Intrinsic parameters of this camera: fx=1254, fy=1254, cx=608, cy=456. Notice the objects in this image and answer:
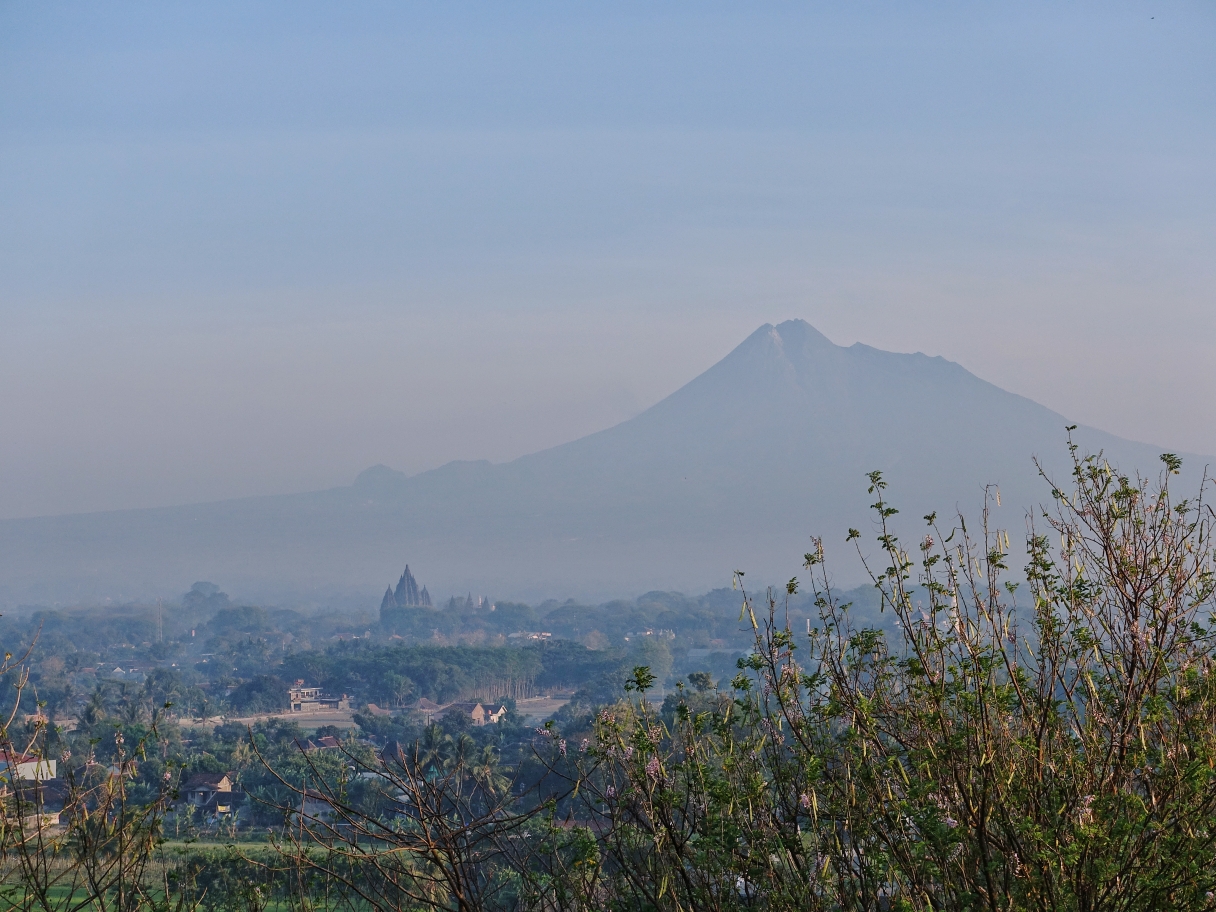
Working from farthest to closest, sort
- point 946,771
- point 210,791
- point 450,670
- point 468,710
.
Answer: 1. point 450,670
2. point 468,710
3. point 210,791
4. point 946,771

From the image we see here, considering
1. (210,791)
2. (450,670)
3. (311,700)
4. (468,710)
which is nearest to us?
(210,791)

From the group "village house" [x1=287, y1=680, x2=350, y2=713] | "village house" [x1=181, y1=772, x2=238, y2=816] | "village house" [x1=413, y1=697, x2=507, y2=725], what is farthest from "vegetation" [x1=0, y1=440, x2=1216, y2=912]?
"village house" [x1=287, y1=680, x2=350, y2=713]

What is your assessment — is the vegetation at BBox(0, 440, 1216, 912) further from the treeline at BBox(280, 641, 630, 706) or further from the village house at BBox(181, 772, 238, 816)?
the treeline at BBox(280, 641, 630, 706)

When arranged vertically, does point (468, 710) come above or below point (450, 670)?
below

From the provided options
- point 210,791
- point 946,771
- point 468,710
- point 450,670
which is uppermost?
point 946,771

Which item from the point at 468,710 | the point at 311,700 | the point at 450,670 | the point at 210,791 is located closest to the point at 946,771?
the point at 210,791

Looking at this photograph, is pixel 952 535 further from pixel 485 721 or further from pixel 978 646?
pixel 485 721

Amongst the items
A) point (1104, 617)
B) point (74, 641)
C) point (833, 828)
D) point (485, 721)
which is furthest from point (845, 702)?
point (74, 641)

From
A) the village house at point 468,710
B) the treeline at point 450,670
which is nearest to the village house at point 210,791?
the village house at point 468,710

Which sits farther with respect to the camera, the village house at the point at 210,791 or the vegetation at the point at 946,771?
the village house at the point at 210,791

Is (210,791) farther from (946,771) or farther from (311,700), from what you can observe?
(311,700)

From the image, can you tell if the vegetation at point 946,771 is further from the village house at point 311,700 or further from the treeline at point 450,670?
the treeline at point 450,670

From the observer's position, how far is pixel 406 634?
143625 millimetres

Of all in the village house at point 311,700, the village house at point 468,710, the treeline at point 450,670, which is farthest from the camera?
the treeline at point 450,670
